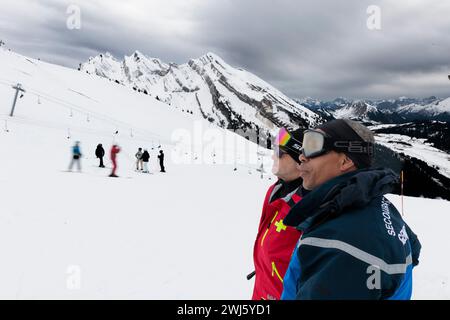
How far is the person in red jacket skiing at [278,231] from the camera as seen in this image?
2.60m

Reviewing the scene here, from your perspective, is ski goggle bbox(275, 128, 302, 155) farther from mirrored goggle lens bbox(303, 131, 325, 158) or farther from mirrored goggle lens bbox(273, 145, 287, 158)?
mirrored goggle lens bbox(303, 131, 325, 158)

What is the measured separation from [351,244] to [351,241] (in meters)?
0.01

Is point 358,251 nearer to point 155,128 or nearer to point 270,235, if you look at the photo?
point 270,235

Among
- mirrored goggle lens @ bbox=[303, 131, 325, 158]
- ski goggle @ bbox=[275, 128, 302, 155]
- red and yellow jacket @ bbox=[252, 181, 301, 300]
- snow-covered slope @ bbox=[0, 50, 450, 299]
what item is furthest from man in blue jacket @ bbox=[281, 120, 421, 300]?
snow-covered slope @ bbox=[0, 50, 450, 299]

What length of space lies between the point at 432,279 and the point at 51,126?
31.5 m

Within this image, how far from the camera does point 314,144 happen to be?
2137 millimetres

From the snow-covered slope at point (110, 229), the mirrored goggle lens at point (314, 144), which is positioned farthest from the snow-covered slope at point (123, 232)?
the mirrored goggle lens at point (314, 144)

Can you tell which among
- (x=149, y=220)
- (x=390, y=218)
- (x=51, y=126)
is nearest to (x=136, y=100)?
(x=51, y=126)

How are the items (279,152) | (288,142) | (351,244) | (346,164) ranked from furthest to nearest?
(279,152) < (288,142) < (346,164) < (351,244)

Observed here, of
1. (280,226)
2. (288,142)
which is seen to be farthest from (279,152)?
(280,226)

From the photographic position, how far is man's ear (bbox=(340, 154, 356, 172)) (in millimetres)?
2037

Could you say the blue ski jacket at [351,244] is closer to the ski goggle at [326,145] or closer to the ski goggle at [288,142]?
the ski goggle at [326,145]

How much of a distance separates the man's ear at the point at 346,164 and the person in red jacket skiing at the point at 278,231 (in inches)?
30.1

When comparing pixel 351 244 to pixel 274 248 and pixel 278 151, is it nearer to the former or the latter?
pixel 274 248
